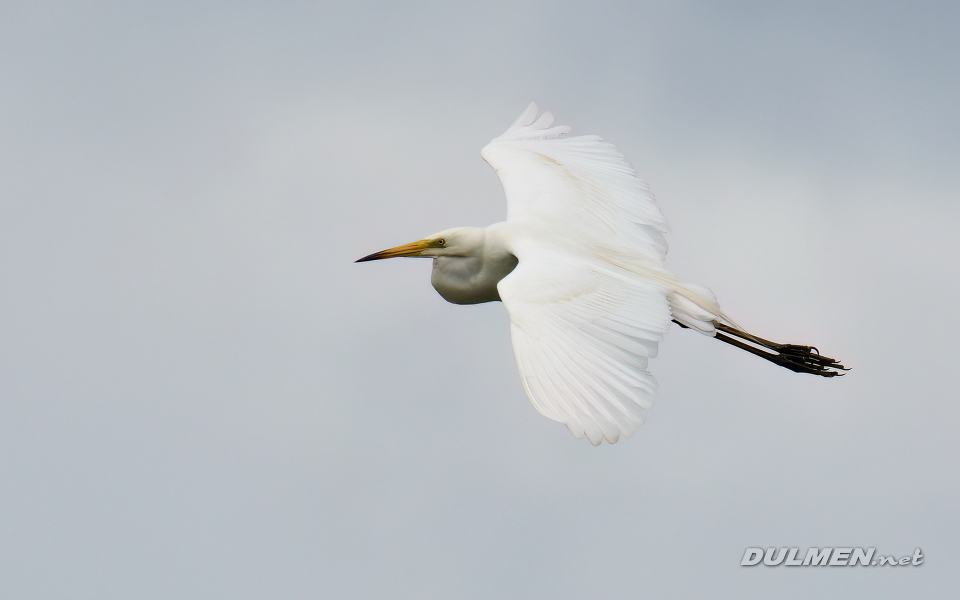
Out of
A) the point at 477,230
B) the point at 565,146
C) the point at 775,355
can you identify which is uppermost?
the point at 565,146

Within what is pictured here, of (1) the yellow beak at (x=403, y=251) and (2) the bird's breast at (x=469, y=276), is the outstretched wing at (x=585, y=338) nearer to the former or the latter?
(2) the bird's breast at (x=469, y=276)

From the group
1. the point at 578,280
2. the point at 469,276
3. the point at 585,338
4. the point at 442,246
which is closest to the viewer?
the point at 585,338

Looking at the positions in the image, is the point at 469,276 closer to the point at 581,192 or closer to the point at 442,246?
the point at 442,246

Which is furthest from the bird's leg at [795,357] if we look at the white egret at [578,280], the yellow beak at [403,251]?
the yellow beak at [403,251]

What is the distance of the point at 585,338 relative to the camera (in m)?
7.71

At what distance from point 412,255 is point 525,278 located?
8.02 feet

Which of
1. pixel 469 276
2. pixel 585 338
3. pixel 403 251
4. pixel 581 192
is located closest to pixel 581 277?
pixel 585 338

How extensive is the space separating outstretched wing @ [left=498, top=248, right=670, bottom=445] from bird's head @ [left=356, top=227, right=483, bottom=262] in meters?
1.13

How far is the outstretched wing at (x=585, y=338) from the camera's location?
6.84 meters

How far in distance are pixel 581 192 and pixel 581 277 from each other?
307 centimetres

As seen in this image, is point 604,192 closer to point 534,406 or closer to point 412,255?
point 412,255

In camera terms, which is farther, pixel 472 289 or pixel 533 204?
pixel 533 204

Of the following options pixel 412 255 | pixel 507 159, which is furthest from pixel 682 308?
pixel 507 159

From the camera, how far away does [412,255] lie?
1077cm
